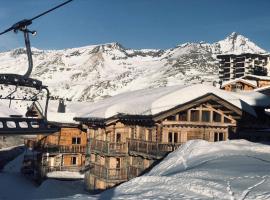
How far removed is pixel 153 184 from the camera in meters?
14.5

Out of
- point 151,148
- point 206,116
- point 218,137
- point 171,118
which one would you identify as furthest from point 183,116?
point 151,148

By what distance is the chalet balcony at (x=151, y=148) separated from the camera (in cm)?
2861

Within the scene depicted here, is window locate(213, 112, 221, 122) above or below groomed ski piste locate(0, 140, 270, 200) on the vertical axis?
above

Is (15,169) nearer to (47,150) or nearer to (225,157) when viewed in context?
(47,150)

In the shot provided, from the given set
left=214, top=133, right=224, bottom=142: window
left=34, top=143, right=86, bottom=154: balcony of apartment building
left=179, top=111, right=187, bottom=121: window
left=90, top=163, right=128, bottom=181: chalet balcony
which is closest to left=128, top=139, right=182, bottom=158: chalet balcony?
left=90, top=163, right=128, bottom=181: chalet balcony

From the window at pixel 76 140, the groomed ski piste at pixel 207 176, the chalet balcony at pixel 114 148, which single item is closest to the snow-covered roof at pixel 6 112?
the window at pixel 76 140

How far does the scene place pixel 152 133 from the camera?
3209 centimetres

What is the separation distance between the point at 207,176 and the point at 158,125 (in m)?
16.8

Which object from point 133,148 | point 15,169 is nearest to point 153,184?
point 133,148

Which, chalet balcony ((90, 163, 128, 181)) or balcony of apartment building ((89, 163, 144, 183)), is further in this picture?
chalet balcony ((90, 163, 128, 181))

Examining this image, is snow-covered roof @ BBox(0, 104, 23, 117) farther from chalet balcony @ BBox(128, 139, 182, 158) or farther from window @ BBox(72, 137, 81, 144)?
chalet balcony @ BBox(128, 139, 182, 158)

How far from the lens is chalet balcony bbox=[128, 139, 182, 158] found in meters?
28.6

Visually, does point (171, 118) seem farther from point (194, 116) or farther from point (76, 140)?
point (76, 140)

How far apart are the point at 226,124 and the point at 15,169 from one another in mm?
30379
